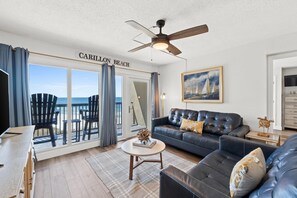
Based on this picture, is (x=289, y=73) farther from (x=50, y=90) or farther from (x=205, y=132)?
(x=50, y=90)

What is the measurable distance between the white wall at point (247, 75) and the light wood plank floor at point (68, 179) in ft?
4.88

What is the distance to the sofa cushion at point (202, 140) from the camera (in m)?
2.48

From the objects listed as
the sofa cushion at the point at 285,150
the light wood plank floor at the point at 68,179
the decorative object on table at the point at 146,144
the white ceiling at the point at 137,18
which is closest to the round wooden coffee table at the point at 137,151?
the decorative object on table at the point at 146,144

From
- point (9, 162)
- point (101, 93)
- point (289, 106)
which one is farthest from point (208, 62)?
point (9, 162)

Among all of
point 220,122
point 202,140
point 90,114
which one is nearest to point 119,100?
point 90,114

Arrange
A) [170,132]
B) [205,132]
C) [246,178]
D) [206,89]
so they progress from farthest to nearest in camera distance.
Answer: [206,89] < [170,132] < [205,132] < [246,178]

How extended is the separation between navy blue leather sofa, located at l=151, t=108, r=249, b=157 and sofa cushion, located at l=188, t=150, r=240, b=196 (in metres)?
0.66

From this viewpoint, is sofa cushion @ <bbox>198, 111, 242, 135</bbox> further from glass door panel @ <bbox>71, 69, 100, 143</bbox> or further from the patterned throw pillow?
glass door panel @ <bbox>71, 69, 100, 143</bbox>

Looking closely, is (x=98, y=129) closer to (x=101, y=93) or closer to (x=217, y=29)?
(x=101, y=93)

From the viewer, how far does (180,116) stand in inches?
146

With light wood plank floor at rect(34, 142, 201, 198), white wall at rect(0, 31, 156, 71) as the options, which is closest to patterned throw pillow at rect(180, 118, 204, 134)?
light wood plank floor at rect(34, 142, 201, 198)

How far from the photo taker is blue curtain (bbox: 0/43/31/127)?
2.28 meters

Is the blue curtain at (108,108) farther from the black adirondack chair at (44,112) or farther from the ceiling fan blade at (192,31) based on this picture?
the ceiling fan blade at (192,31)

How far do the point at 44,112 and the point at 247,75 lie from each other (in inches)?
174
